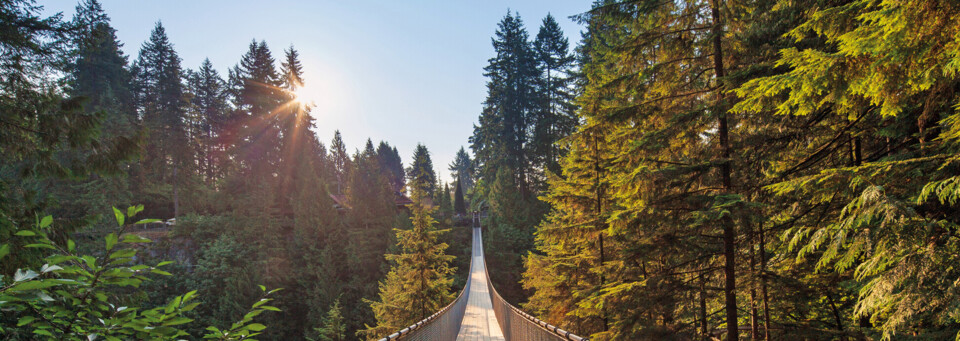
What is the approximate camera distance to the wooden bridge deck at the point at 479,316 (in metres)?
9.38

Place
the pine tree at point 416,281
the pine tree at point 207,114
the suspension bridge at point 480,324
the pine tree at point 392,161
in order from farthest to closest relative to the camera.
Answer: the pine tree at point 392,161
the pine tree at point 207,114
the pine tree at point 416,281
the suspension bridge at point 480,324

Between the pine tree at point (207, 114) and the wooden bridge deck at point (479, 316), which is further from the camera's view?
the pine tree at point (207, 114)

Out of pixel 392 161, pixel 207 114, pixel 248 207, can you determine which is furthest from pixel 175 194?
pixel 392 161

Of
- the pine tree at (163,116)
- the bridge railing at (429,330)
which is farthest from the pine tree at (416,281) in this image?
the pine tree at (163,116)

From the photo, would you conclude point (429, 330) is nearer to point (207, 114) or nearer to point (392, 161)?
point (207, 114)

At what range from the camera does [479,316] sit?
38.7ft

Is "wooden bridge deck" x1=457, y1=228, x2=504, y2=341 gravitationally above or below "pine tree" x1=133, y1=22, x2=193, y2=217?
below

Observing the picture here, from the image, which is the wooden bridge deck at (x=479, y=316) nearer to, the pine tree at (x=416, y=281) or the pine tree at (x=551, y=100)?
the pine tree at (x=416, y=281)

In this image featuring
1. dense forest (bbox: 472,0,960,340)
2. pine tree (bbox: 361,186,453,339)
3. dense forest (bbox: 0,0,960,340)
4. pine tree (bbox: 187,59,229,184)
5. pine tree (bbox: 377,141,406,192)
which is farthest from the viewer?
pine tree (bbox: 377,141,406,192)

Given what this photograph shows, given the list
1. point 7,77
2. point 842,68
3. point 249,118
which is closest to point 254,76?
point 249,118

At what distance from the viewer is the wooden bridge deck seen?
938cm

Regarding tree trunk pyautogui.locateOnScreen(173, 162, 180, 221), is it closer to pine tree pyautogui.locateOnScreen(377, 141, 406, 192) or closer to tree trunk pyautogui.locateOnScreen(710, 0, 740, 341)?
tree trunk pyautogui.locateOnScreen(710, 0, 740, 341)

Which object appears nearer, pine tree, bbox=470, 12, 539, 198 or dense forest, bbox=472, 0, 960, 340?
dense forest, bbox=472, 0, 960, 340

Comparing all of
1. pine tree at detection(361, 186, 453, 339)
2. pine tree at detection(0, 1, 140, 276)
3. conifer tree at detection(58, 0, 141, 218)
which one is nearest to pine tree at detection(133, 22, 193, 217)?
conifer tree at detection(58, 0, 141, 218)
